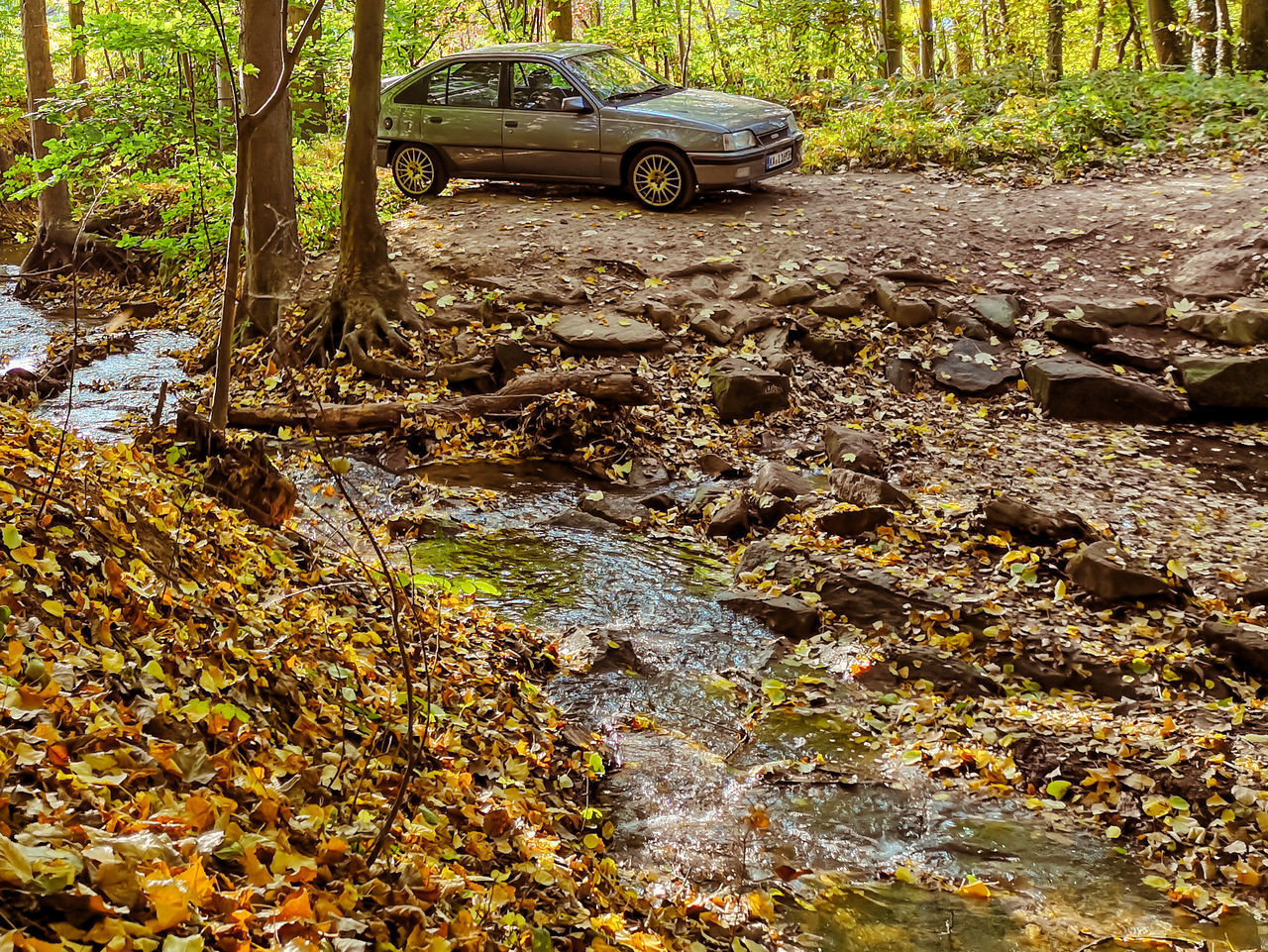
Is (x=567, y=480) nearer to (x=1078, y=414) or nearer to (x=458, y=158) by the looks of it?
(x=1078, y=414)

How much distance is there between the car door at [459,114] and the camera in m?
13.1

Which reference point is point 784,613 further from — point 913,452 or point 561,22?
point 561,22

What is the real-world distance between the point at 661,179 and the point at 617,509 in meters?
6.14

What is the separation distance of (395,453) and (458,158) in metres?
6.06

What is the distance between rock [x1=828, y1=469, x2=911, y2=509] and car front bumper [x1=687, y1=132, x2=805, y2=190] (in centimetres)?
569

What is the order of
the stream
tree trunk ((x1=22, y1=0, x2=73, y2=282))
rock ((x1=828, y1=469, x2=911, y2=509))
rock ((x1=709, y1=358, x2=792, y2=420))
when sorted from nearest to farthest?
the stream
rock ((x1=828, y1=469, x2=911, y2=509))
rock ((x1=709, y1=358, x2=792, y2=420))
tree trunk ((x1=22, y1=0, x2=73, y2=282))

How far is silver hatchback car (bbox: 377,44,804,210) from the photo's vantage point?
1234cm

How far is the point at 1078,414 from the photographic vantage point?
30.9 feet

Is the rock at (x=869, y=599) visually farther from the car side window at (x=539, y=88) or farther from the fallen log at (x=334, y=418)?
the car side window at (x=539, y=88)

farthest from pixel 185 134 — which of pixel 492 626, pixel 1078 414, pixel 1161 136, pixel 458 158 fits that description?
pixel 1161 136

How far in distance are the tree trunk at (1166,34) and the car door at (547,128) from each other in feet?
37.9

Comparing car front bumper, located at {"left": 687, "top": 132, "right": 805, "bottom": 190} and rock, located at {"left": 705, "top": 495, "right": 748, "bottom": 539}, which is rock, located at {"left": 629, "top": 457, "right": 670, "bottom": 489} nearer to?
rock, located at {"left": 705, "top": 495, "right": 748, "bottom": 539}

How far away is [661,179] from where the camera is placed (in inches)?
504

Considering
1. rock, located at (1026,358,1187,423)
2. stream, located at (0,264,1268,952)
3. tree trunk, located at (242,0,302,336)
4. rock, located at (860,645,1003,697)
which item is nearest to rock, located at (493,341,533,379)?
stream, located at (0,264,1268,952)
